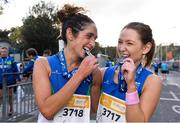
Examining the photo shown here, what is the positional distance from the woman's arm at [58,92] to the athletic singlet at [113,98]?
24cm

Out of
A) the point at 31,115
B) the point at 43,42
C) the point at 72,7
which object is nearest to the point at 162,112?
A: the point at 31,115

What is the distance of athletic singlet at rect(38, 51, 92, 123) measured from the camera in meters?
2.87

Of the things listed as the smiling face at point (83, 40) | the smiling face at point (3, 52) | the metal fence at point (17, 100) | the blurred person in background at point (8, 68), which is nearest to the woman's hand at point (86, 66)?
the smiling face at point (83, 40)

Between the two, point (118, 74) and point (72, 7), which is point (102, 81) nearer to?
point (118, 74)

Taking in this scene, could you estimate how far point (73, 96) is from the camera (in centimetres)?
288

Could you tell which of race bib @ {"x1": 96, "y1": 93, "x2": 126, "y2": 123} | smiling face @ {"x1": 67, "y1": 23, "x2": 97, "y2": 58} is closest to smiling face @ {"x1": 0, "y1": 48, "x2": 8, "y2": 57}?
smiling face @ {"x1": 67, "y1": 23, "x2": 97, "y2": 58}

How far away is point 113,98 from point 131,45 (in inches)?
15.0

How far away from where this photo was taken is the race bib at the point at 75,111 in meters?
2.88

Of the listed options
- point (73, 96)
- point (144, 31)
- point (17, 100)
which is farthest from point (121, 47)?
point (17, 100)

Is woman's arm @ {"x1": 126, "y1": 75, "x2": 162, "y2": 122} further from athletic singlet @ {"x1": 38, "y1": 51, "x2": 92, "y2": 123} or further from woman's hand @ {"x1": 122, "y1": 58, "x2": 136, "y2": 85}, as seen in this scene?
athletic singlet @ {"x1": 38, "y1": 51, "x2": 92, "y2": 123}

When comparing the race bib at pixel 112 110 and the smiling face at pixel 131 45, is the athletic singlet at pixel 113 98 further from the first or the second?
the smiling face at pixel 131 45

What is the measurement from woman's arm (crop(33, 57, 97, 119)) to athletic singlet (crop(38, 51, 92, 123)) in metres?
0.07

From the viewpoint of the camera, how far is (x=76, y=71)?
9.32 feet

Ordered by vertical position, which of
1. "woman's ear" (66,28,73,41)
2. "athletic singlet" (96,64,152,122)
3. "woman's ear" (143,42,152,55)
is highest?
"woman's ear" (66,28,73,41)
